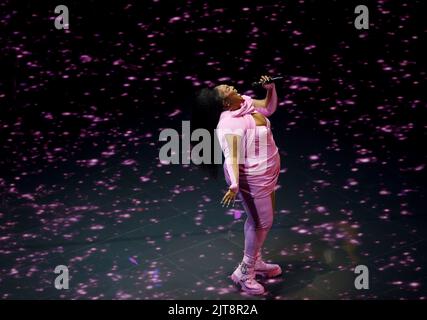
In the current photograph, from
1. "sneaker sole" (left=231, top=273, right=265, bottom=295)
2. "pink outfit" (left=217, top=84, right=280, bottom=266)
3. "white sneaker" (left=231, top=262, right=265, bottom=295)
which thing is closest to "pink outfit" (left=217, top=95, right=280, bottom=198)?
"pink outfit" (left=217, top=84, right=280, bottom=266)

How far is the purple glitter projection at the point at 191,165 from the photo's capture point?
6.00 m

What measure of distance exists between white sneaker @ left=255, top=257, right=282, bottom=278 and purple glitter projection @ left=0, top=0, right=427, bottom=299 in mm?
44

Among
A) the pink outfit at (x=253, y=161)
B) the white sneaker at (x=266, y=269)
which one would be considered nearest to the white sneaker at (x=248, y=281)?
the white sneaker at (x=266, y=269)

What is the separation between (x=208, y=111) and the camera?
5.56m

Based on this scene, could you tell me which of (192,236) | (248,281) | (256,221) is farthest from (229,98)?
(192,236)

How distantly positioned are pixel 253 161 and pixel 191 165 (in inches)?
69.7

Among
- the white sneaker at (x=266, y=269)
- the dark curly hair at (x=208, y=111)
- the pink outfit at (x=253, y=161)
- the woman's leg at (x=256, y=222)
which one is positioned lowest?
the white sneaker at (x=266, y=269)

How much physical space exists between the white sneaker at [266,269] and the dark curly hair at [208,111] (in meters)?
0.75

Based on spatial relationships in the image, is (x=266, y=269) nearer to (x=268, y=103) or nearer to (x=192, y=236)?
(x=192, y=236)

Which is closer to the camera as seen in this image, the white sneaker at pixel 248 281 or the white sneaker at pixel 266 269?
the white sneaker at pixel 248 281

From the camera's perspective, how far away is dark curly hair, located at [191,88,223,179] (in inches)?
218

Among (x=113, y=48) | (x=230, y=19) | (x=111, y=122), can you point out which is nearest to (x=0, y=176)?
(x=111, y=122)

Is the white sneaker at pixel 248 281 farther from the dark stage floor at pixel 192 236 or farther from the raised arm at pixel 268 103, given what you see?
the raised arm at pixel 268 103

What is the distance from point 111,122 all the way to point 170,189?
1105 mm
